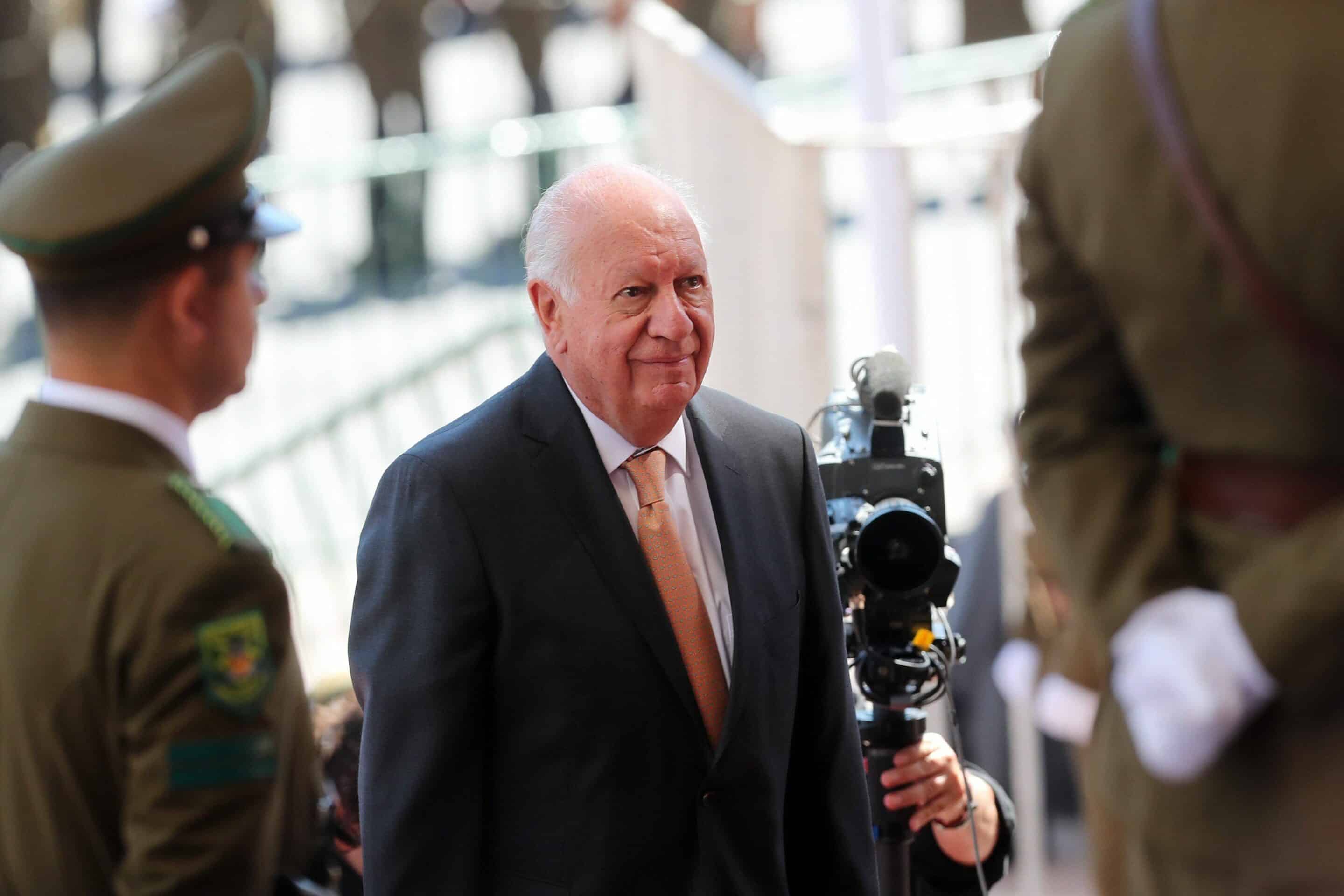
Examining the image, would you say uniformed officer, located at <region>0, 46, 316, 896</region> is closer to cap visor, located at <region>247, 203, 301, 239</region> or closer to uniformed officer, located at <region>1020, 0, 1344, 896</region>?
cap visor, located at <region>247, 203, 301, 239</region>

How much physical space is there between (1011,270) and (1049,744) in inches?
69.8

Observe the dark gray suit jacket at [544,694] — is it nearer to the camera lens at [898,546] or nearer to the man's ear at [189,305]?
the camera lens at [898,546]

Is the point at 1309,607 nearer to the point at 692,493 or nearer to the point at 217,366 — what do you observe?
the point at 217,366

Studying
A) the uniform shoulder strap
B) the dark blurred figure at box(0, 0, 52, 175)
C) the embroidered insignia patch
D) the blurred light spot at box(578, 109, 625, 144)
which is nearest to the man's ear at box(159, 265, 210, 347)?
the embroidered insignia patch

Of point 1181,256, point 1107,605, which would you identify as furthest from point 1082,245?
point 1107,605

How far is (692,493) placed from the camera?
104 inches

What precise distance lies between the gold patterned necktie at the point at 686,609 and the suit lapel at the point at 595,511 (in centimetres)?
3

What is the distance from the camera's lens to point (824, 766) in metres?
2.62

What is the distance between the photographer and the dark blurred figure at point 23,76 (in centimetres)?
1000

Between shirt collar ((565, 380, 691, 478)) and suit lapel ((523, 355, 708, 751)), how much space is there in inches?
0.6

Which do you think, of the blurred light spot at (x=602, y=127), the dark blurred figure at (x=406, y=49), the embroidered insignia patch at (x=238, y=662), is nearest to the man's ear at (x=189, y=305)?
the embroidered insignia patch at (x=238, y=662)

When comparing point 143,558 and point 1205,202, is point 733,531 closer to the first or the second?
point 143,558

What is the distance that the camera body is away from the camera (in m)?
2.68

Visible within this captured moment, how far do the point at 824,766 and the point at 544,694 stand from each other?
489mm
